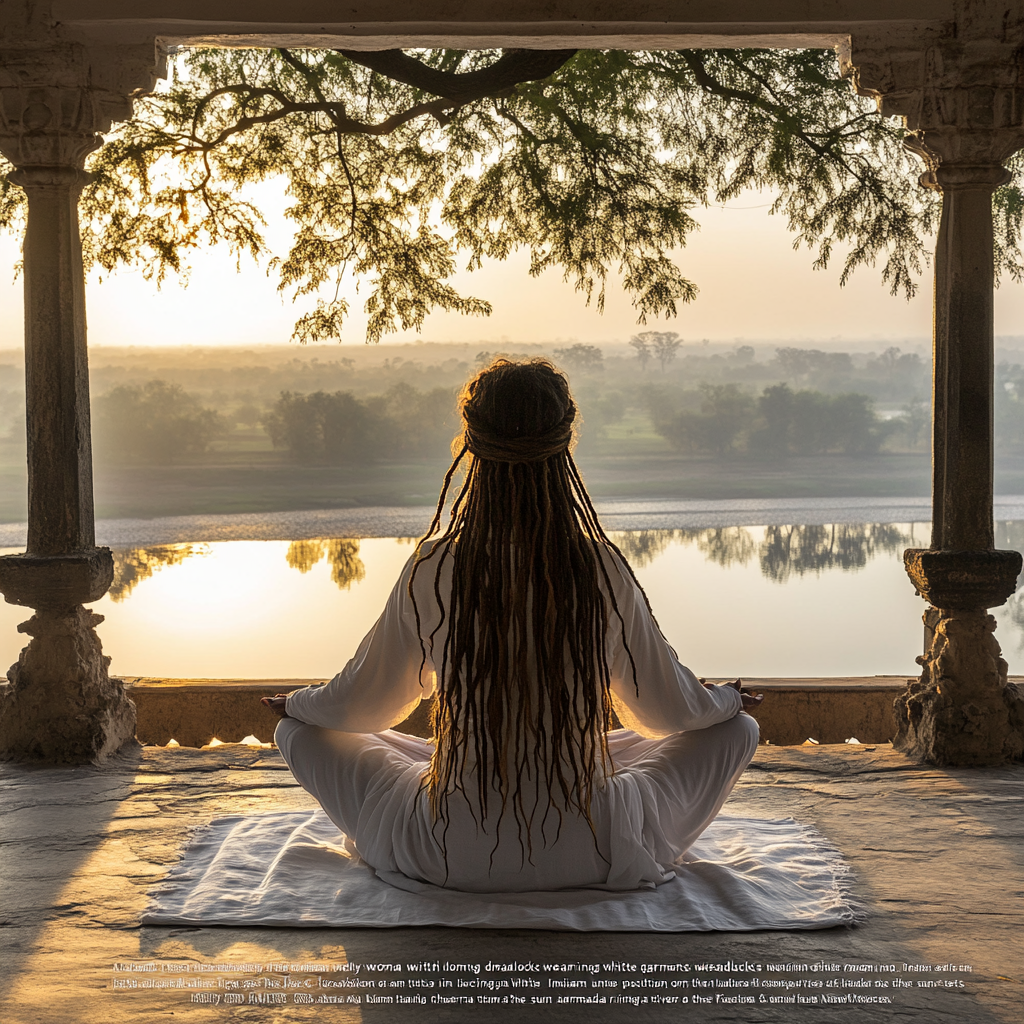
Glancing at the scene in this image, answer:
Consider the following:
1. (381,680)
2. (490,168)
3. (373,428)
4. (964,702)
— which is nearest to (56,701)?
(381,680)

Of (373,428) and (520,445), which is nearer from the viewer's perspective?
(520,445)

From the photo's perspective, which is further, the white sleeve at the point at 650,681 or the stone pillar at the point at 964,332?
the stone pillar at the point at 964,332

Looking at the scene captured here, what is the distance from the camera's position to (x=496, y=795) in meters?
2.29

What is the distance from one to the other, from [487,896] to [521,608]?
65 centimetres

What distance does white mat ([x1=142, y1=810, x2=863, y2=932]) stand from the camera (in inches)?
88.7

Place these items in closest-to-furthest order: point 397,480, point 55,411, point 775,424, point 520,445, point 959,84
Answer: point 520,445 → point 959,84 → point 55,411 → point 397,480 → point 775,424

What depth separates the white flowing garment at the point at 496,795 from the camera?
2.31 metres

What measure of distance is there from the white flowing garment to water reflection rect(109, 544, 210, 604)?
738 cm

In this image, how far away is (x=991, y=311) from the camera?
3.64m

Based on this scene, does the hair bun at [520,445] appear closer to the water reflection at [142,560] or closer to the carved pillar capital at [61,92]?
the carved pillar capital at [61,92]

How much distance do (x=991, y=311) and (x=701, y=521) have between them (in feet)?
27.3

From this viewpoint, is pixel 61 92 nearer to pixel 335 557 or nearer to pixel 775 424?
pixel 335 557

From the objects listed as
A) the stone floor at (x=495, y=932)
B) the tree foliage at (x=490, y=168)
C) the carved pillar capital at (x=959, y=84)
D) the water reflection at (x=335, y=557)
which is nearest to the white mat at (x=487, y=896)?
the stone floor at (x=495, y=932)

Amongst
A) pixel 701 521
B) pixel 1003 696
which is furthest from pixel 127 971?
pixel 701 521
